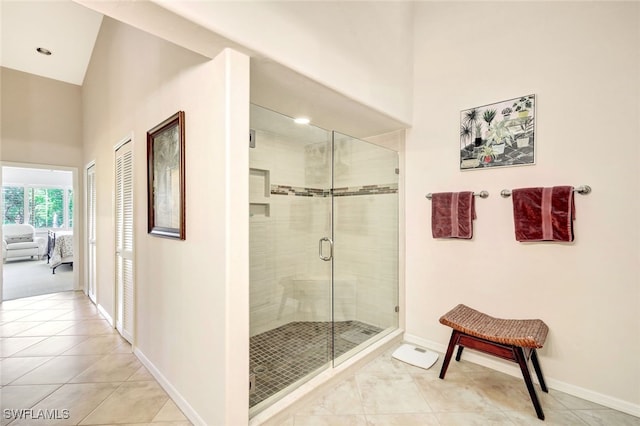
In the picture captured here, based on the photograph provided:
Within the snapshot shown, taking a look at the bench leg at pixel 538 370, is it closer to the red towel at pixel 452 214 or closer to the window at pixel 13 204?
the red towel at pixel 452 214

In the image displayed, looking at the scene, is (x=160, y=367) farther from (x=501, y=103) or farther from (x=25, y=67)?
(x=25, y=67)

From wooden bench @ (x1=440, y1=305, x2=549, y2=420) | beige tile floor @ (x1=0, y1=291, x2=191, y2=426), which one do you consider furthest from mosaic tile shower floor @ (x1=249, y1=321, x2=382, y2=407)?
wooden bench @ (x1=440, y1=305, x2=549, y2=420)

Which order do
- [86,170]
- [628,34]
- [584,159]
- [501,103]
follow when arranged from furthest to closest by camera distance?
[86,170] → [501,103] → [584,159] → [628,34]

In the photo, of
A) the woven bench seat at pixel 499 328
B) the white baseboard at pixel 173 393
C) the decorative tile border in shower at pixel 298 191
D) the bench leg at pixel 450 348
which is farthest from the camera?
the decorative tile border in shower at pixel 298 191

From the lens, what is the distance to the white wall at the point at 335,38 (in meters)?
1.32

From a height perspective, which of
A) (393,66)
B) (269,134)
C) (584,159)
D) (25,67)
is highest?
(25,67)

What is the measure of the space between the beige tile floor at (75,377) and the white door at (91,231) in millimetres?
722

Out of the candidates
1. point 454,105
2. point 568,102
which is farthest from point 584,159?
point 454,105

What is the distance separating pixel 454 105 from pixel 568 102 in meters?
0.76

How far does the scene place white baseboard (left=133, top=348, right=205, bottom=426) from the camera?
1.65 metres

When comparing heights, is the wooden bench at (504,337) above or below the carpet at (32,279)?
above

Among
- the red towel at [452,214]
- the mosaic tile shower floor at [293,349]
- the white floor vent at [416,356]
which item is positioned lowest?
the white floor vent at [416,356]

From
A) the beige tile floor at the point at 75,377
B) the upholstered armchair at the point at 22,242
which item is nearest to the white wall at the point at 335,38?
the beige tile floor at the point at 75,377

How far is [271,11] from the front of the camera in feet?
4.76
